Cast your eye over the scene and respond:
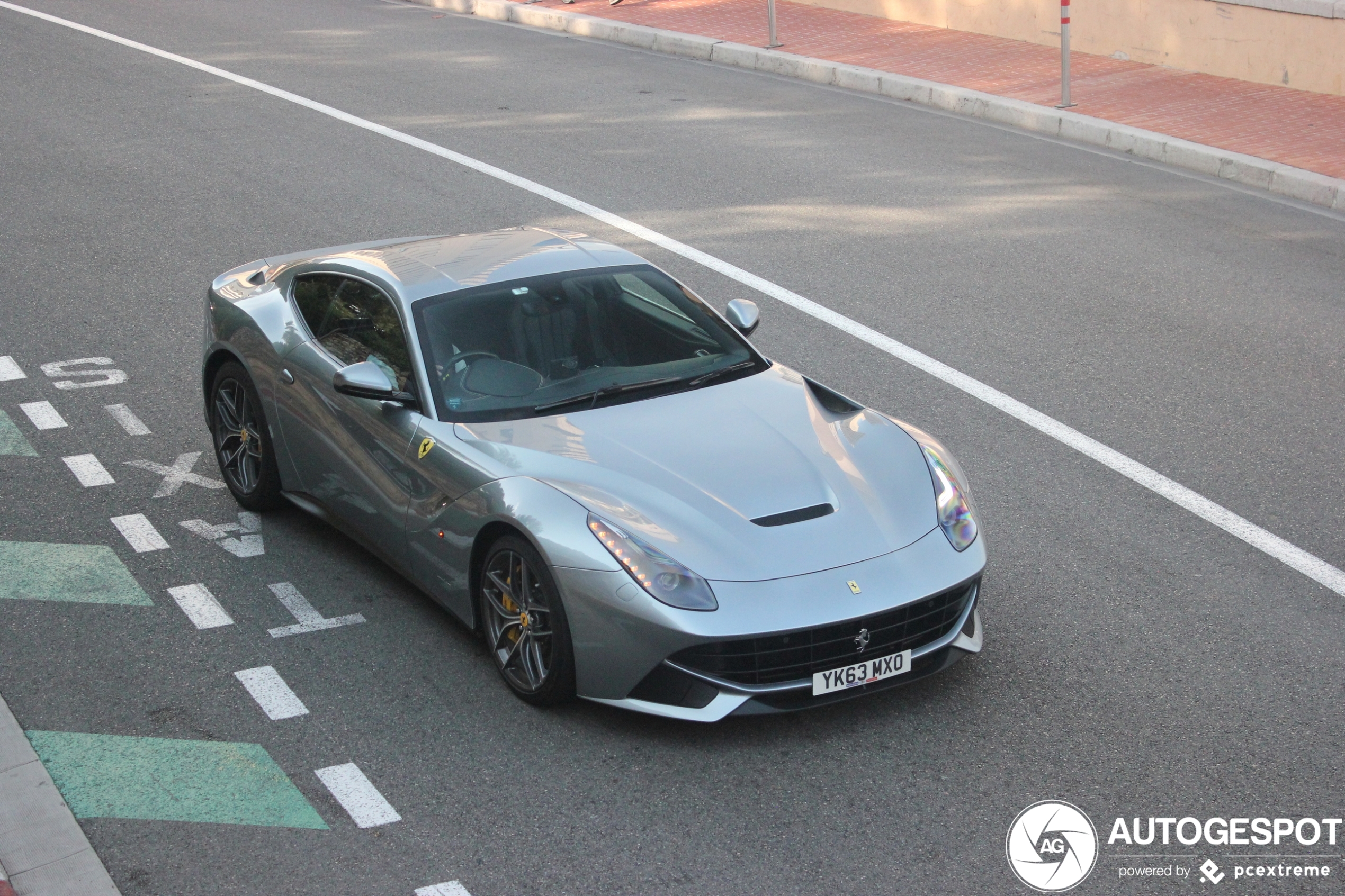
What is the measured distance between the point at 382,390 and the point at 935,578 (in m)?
2.29

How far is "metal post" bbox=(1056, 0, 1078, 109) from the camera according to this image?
46.5 ft

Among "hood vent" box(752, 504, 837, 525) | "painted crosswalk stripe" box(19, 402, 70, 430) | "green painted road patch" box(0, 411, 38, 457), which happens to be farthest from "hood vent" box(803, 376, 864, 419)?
"painted crosswalk stripe" box(19, 402, 70, 430)

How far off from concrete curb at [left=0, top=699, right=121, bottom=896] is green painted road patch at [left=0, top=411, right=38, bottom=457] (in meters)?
2.88

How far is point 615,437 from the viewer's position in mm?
5418

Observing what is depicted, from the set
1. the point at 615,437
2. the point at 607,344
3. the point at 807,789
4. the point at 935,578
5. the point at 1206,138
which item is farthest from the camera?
the point at 1206,138

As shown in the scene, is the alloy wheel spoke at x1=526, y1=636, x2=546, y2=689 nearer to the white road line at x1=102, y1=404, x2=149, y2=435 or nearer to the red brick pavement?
the white road line at x1=102, y1=404, x2=149, y2=435

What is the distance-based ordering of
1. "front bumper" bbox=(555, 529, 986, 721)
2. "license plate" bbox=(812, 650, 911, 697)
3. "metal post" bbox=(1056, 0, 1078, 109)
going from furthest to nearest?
"metal post" bbox=(1056, 0, 1078, 109)
"license plate" bbox=(812, 650, 911, 697)
"front bumper" bbox=(555, 529, 986, 721)

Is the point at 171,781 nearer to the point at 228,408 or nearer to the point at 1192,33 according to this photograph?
the point at 228,408

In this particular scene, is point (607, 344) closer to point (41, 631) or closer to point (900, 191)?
point (41, 631)

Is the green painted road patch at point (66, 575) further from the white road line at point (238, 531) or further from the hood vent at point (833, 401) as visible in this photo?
the hood vent at point (833, 401)

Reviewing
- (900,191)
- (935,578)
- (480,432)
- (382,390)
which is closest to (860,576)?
(935,578)

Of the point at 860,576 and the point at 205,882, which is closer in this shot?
the point at 205,882

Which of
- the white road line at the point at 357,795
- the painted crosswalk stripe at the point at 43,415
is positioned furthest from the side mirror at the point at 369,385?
the painted crosswalk stripe at the point at 43,415

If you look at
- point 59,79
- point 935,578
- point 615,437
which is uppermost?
point 59,79
